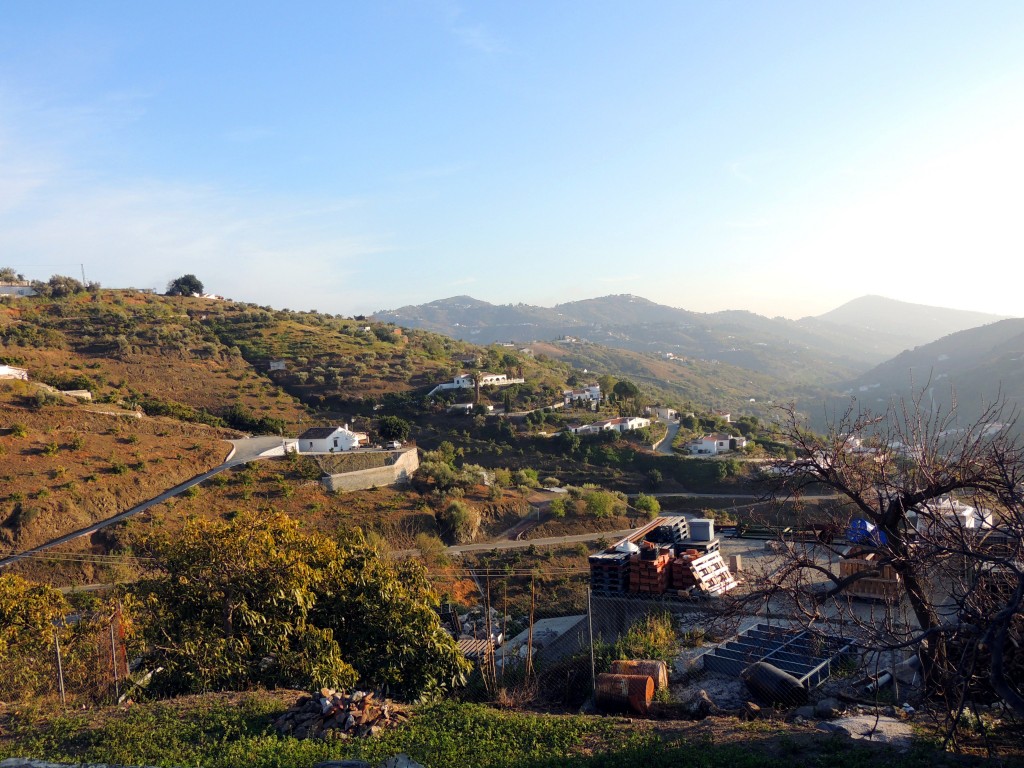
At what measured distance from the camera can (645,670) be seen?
9.10 m

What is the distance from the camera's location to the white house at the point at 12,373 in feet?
115

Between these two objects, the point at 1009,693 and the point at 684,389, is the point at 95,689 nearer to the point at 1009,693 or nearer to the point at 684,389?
the point at 1009,693

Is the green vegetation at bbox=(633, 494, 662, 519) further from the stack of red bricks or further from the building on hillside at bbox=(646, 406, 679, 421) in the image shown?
the building on hillside at bbox=(646, 406, 679, 421)

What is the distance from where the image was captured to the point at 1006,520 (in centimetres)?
488

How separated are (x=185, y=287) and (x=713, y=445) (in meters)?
63.0

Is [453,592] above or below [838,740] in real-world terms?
below

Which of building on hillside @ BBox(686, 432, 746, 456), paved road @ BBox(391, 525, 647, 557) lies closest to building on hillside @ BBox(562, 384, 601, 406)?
building on hillside @ BBox(686, 432, 746, 456)

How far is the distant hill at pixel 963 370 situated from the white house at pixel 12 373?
71.0 m

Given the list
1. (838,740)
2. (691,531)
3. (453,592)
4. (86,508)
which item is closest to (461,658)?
(838,740)

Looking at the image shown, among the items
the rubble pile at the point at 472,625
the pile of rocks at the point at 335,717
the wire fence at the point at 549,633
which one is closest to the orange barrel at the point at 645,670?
the wire fence at the point at 549,633

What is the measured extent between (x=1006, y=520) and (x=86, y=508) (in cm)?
2721

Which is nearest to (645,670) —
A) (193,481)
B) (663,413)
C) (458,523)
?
(458,523)

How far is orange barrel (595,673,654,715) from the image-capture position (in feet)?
27.5

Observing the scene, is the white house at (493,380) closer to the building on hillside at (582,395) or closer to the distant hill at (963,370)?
the building on hillside at (582,395)
